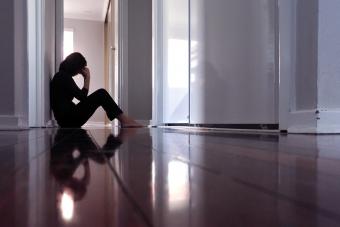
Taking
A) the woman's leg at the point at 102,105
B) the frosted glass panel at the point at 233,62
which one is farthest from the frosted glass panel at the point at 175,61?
the woman's leg at the point at 102,105

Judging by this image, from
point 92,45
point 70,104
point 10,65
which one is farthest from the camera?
point 92,45

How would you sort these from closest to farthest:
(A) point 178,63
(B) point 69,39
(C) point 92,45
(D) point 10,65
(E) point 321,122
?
(E) point 321,122 < (D) point 10,65 < (A) point 178,63 < (B) point 69,39 < (C) point 92,45

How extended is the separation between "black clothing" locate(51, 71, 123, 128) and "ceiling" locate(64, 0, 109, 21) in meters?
4.59

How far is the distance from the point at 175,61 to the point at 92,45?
6.06m

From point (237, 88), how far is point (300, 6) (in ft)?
2.21

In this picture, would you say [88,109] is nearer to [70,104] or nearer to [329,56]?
[70,104]

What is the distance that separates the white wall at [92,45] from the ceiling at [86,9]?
0.42 feet

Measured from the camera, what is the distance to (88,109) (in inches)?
142

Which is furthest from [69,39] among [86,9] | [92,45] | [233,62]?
[233,62]

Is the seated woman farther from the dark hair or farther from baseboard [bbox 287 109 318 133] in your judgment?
baseboard [bbox 287 109 318 133]

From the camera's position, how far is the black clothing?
3.50m

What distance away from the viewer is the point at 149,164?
47 centimetres

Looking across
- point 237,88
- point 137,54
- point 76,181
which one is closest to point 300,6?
point 237,88

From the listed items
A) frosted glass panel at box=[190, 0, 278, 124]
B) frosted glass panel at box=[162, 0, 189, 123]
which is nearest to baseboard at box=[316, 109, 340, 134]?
frosted glass panel at box=[190, 0, 278, 124]
